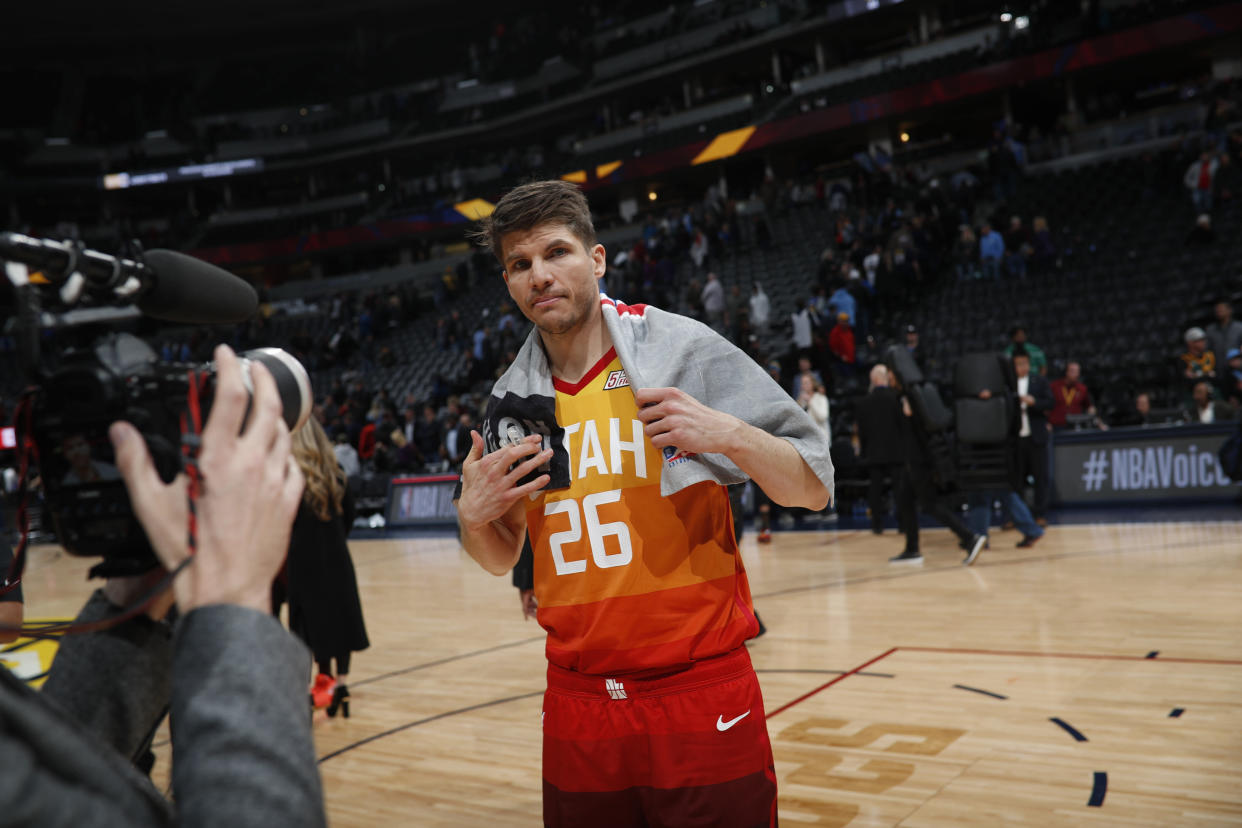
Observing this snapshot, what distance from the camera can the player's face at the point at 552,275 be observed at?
2119 mm

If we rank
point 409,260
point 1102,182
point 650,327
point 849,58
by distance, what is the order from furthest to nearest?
point 409,260 < point 849,58 < point 1102,182 < point 650,327

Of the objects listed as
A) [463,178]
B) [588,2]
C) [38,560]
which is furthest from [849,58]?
[38,560]

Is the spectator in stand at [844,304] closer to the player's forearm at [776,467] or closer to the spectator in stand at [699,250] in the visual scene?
the spectator in stand at [699,250]

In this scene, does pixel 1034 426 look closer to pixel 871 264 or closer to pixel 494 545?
pixel 871 264

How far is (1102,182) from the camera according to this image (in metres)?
17.8

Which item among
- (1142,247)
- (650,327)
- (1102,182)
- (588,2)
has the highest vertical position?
(588,2)

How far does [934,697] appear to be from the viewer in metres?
4.67

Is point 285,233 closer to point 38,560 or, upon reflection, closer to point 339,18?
point 339,18

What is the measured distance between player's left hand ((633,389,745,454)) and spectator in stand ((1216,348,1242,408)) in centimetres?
1045

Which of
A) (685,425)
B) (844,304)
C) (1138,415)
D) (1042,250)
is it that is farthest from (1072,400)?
(685,425)

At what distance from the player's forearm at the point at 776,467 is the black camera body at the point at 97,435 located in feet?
3.43

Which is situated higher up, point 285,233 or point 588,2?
point 588,2

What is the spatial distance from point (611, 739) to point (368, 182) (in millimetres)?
38580

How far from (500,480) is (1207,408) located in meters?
10.6
